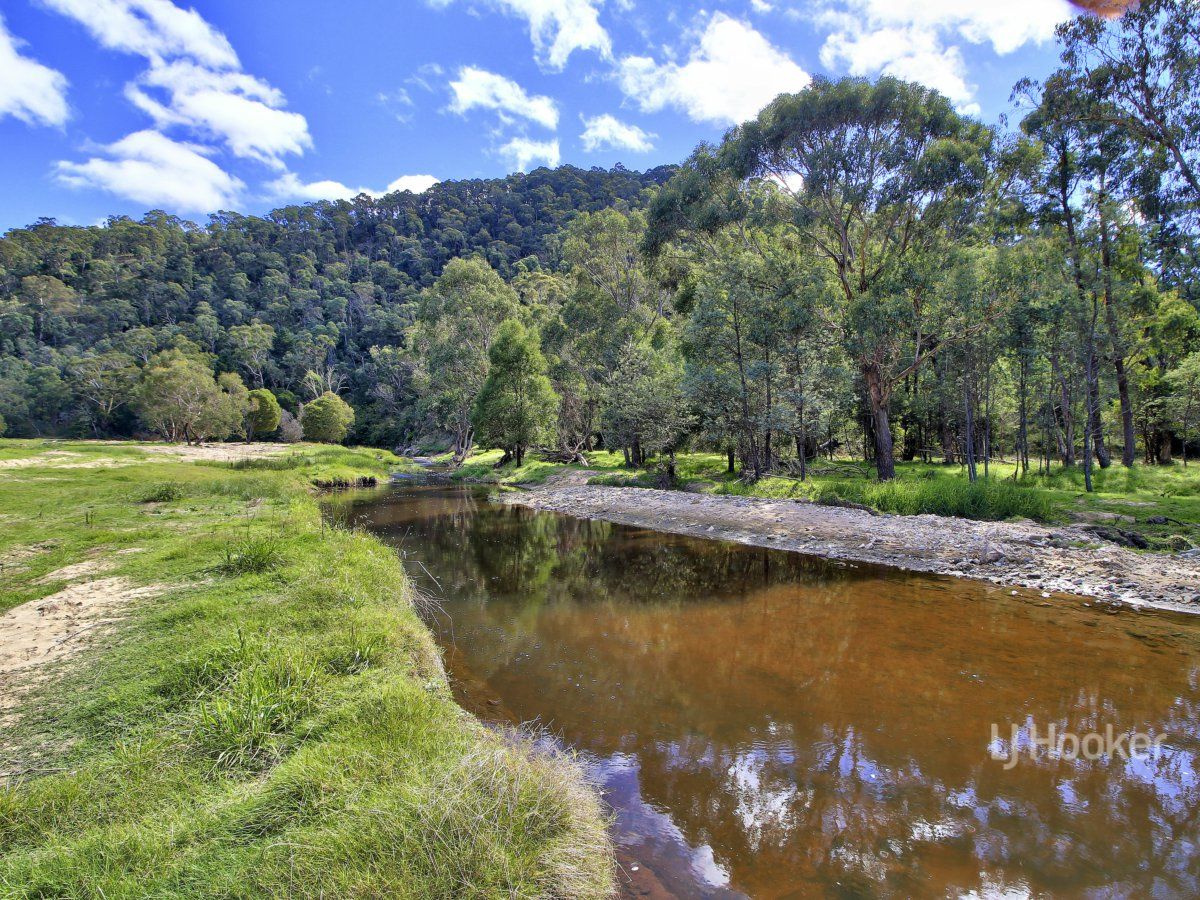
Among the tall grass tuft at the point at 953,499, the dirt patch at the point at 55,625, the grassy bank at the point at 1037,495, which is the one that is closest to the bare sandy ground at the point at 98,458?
the dirt patch at the point at 55,625

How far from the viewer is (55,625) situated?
24.2 feet

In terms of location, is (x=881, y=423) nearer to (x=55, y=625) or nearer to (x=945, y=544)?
(x=945, y=544)

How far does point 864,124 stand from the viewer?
22.2 m

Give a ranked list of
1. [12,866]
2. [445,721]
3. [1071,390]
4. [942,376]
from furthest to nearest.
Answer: [942,376]
[1071,390]
[445,721]
[12,866]

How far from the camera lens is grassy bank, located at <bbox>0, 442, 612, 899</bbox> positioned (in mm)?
3273

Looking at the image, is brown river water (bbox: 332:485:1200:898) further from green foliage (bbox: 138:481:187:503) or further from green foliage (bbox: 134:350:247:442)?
green foliage (bbox: 134:350:247:442)

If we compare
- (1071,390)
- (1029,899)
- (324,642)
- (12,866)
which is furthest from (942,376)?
(12,866)

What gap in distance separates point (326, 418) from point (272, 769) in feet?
234

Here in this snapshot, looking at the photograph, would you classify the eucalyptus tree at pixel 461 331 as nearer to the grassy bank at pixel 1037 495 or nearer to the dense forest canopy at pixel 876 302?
the dense forest canopy at pixel 876 302

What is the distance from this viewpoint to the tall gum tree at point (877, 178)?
842 inches

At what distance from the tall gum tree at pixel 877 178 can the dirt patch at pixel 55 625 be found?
24.3 metres

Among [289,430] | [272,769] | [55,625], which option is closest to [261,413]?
[289,430]

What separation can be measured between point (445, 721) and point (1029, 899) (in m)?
5.17

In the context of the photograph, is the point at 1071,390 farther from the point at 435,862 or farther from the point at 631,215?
the point at 435,862
